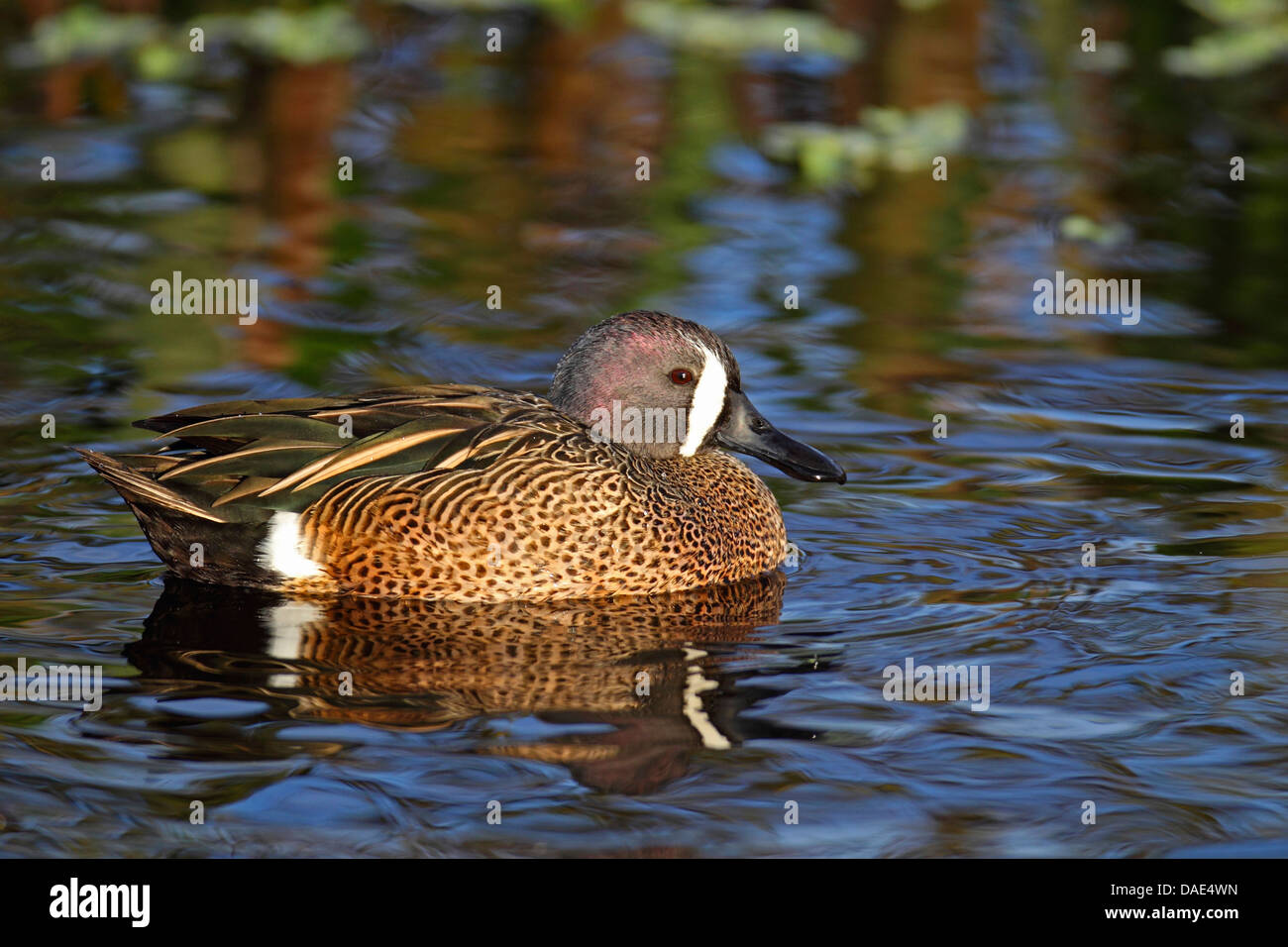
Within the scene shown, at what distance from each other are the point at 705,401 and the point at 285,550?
5.71 feet

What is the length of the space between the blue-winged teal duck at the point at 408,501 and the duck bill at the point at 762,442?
0.54 meters

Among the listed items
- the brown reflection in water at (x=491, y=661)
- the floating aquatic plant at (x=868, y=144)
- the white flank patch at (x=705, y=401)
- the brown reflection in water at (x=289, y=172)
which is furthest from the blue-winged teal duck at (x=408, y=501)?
the floating aquatic plant at (x=868, y=144)

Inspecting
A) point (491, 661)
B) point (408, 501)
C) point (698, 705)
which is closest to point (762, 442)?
point (408, 501)

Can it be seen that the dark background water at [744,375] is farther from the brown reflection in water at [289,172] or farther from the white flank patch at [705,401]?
the white flank patch at [705,401]

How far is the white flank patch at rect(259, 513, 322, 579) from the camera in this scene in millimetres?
6551

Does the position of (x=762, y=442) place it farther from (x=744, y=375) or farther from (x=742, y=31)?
(x=742, y=31)

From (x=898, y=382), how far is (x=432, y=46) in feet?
24.6

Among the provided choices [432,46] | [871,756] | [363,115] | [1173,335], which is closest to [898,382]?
[1173,335]

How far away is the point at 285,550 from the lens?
6586mm

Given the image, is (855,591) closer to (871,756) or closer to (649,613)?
(649,613)

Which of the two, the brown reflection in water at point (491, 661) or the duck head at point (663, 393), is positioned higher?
the duck head at point (663, 393)

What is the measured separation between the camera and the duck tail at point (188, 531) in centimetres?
648

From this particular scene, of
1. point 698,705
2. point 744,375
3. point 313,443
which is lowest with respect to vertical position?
point 698,705

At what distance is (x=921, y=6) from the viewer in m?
16.0
